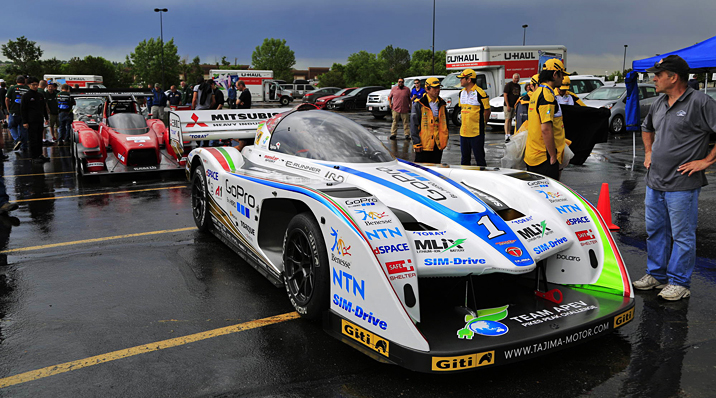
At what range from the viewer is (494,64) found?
2034 centimetres

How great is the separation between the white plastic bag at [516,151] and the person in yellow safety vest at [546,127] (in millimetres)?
139

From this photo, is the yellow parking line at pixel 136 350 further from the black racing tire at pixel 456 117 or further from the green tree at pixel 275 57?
the green tree at pixel 275 57

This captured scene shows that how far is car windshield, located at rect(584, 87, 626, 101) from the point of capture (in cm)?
1809

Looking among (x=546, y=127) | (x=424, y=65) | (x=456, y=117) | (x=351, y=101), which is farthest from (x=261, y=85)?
(x=424, y=65)

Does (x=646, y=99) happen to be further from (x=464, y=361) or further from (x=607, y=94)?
(x=464, y=361)

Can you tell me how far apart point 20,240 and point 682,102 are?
22.1 ft

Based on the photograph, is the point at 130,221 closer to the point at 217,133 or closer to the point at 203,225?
the point at 203,225

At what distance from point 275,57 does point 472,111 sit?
96007mm

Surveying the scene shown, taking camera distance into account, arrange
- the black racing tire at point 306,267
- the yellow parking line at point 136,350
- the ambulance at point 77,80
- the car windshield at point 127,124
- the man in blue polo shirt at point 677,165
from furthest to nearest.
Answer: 1. the ambulance at point 77,80
2. the car windshield at point 127,124
3. the man in blue polo shirt at point 677,165
4. the black racing tire at point 306,267
5. the yellow parking line at point 136,350

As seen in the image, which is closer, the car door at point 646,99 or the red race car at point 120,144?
the red race car at point 120,144

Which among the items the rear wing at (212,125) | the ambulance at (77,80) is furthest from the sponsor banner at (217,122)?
the ambulance at (77,80)

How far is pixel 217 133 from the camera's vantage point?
411 inches

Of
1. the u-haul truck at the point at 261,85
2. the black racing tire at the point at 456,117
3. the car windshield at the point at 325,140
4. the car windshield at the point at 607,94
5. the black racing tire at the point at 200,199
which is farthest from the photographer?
the u-haul truck at the point at 261,85

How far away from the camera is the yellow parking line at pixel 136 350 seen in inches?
126
